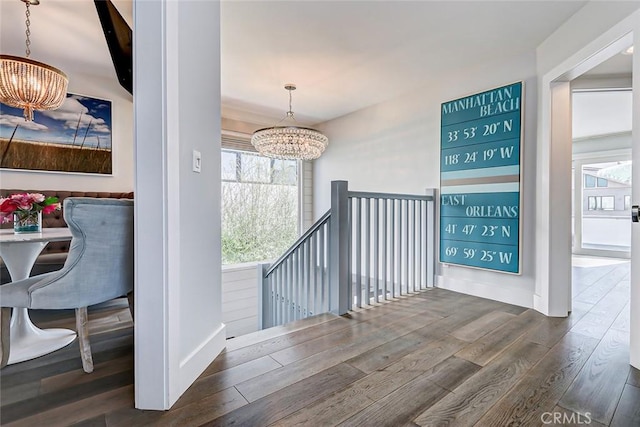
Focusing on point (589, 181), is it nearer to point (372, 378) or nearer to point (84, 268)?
point (372, 378)

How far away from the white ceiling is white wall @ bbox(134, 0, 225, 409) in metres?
1.05

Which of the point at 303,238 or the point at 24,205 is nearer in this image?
the point at 24,205

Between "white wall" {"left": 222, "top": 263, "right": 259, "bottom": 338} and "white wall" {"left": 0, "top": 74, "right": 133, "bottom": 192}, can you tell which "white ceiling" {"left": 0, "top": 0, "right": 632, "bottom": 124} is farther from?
"white wall" {"left": 222, "top": 263, "right": 259, "bottom": 338}

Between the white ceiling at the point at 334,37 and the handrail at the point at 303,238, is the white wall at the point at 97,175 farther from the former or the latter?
the handrail at the point at 303,238

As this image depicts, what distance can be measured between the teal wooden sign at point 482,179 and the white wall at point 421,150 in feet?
0.30

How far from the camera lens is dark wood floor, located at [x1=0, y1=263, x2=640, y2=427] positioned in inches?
48.7

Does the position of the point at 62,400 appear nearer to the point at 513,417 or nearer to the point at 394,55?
the point at 513,417

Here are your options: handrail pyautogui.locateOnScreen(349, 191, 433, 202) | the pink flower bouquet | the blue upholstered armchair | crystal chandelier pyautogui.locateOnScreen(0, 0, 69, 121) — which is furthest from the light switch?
crystal chandelier pyautogui.locateOnScreen(0, 0, 69, 121)

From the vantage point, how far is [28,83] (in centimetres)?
205

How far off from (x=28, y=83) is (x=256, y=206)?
288cm

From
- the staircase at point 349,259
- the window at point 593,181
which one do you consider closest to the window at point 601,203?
the window at point 593,181

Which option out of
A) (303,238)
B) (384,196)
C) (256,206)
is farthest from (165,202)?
(256,206)

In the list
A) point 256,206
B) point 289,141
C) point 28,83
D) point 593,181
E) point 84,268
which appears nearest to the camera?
point 84,268

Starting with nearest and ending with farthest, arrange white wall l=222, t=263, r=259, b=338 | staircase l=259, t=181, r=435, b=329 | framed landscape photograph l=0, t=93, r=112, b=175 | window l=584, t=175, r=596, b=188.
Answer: staircase l=259, t=181, r=435, b=329 → framed landscape photograph l=0, t=93, r=112, b=175 → white wall l=222, t=263, r=259, b=338 → window l=584, t=175, r=596, b=188
